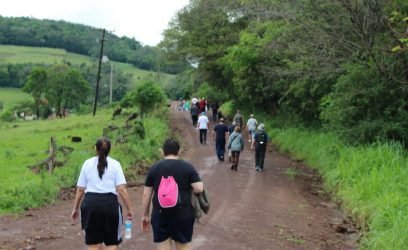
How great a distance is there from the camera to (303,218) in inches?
463

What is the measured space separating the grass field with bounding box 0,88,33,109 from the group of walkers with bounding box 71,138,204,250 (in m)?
100

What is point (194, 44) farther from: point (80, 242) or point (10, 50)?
point (10, 50)

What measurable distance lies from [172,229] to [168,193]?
46 cm

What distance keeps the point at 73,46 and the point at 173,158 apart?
145 metres

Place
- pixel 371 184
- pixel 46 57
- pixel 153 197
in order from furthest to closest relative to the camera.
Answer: pixel 46 57 → pixel 371 184 → pixel 153 197

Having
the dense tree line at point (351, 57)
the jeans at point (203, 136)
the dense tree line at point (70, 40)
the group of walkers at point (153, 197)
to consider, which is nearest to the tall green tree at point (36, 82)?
the jeans at point (203, 136)

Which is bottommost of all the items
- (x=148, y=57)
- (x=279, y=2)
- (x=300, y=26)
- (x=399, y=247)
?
(x=399, y=247)

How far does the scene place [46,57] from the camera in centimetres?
13412

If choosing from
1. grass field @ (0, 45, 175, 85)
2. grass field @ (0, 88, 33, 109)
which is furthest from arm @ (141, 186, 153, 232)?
grass field @ (0, 45, 175, 85)

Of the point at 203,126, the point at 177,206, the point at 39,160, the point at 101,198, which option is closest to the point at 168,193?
the point at 177,206

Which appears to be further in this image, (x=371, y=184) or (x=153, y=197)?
(x=371, y=184)

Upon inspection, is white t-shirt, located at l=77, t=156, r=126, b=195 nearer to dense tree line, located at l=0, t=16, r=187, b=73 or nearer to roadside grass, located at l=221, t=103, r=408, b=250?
roadside grass, located at l=221, t=103, r=408, b=250

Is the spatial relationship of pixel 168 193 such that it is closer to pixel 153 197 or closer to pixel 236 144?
pixel 153 197

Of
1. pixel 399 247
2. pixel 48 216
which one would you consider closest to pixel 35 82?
pixel 48 216
